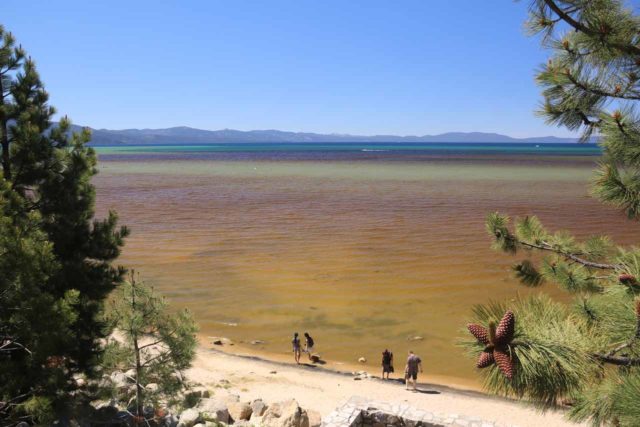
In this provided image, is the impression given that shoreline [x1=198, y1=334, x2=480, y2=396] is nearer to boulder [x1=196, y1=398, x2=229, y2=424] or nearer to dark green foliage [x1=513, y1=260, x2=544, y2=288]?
boulder [x1=196, y1=398, x2=229, y2=424]

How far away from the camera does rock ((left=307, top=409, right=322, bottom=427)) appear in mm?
9273

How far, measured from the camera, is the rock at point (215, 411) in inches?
362

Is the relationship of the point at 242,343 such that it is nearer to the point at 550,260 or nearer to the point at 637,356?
the point at 550,260

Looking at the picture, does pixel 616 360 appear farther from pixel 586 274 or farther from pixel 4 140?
pixel 4 140

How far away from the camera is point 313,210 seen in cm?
3384

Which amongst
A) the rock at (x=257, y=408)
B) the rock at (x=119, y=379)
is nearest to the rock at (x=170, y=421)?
the rock at (x=119, y=379)

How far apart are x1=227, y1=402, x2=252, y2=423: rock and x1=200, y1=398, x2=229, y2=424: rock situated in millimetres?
284

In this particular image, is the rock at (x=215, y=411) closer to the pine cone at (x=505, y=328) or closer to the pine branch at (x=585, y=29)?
the pine cone at (x=505, y=328)

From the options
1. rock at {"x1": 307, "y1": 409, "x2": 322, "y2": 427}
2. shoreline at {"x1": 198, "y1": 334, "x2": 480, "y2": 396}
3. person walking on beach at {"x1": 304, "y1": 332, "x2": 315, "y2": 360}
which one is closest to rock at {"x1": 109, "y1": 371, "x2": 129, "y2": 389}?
shoreline at {"x1": 198, "y1": 334, "x2": 480, "y2": 396}

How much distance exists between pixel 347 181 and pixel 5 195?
1945 inches

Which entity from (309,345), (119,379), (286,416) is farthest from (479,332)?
(309,345)

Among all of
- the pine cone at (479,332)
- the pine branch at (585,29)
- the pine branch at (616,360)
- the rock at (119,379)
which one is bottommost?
the rock at (119,379)

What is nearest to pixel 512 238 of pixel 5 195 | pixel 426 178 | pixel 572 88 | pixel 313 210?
pixel 572 88

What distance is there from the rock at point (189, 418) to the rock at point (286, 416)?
4.64ft
